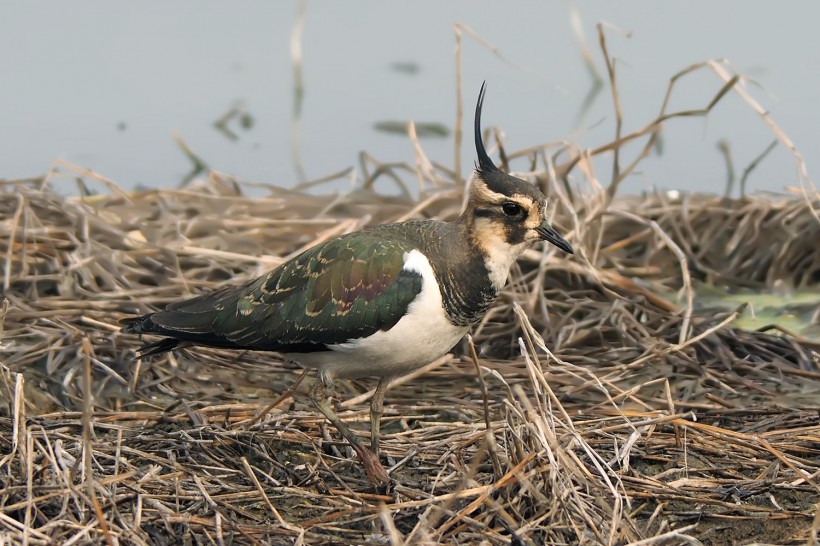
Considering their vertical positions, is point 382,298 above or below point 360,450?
above

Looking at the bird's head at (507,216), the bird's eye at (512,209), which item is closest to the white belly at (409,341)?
the bird's head at (507,216)

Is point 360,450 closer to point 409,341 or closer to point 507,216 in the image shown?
point 409,341

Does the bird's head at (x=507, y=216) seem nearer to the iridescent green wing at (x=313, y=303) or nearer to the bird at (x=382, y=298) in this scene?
the bird at (x=382, y=298)

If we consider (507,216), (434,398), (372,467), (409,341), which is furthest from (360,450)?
(434,398)

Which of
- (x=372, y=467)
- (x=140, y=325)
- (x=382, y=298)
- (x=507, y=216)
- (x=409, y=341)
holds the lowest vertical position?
(x=372, y=467)

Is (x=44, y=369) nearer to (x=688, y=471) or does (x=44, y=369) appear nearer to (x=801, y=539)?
(x=688, y=471)

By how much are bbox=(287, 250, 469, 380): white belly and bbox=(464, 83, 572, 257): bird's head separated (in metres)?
0.30

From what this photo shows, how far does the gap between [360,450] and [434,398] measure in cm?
126

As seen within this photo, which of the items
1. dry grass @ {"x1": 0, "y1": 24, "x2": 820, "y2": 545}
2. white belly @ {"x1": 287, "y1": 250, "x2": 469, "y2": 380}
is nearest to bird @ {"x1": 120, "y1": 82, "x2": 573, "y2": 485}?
white belly @ {"x1": 287, "y1": 250, "x2": 469, "y2": 380}

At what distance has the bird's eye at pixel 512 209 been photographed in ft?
16.2

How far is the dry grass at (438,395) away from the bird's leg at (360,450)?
0.26 feet

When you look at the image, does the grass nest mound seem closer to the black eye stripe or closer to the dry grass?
the dry grass

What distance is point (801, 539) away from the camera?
4062 mm

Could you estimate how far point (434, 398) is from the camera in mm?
5922
